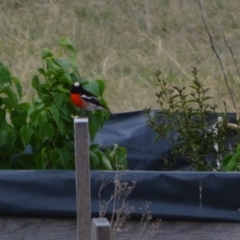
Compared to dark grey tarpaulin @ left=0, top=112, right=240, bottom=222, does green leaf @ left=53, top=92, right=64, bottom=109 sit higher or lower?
higher

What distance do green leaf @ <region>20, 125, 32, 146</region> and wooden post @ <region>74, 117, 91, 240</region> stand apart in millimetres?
1087

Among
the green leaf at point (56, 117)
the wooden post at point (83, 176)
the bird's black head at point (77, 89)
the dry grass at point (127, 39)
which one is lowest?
the wooden post at point (83, 176)

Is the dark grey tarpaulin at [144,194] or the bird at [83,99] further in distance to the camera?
the bird at [83,99]

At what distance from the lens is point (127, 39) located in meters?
10.6

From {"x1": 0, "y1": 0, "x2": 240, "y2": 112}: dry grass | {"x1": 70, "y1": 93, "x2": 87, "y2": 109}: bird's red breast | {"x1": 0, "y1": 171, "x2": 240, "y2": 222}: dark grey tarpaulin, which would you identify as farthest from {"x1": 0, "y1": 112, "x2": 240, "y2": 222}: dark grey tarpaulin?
{"x1": 0, "y1": 0, "x2": 240, "y2": 112}: dry grass

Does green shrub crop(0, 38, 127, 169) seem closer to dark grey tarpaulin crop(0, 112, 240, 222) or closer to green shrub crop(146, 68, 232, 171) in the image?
dark grey tarpaulin crop(0, 112, 240, 222)

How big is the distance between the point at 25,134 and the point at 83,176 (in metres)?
1.12

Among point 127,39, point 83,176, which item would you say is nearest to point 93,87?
point 83,176

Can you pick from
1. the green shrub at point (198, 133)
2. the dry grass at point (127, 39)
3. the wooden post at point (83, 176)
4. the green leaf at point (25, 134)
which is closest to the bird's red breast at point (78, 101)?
the green leaf at point (25, 134)

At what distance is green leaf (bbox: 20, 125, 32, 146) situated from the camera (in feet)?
11.0

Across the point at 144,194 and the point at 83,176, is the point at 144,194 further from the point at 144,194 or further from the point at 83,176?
the point at 83,176

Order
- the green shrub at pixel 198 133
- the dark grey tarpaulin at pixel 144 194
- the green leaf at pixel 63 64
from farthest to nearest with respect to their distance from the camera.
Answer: the green shrub at pixel 198 133 < the green leaf at pixel 63 64 < the dark grey tarpaulin at pixel 144 194

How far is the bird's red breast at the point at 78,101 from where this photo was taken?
332 cm

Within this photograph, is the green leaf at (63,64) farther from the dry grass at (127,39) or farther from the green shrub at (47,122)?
the dry grass at (127,39)
